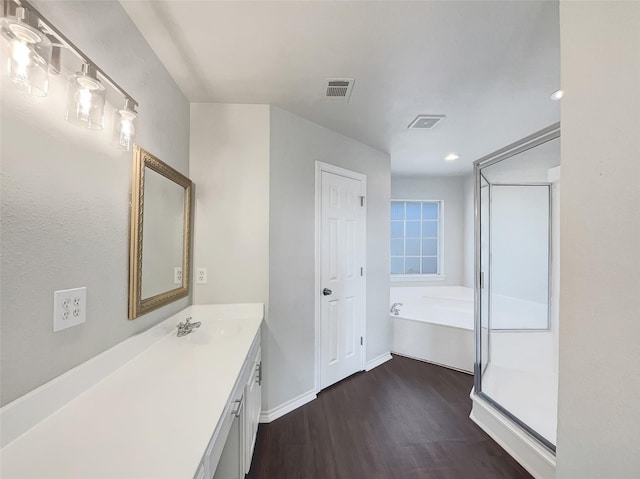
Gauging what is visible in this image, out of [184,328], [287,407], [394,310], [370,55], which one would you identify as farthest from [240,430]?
[394,310]

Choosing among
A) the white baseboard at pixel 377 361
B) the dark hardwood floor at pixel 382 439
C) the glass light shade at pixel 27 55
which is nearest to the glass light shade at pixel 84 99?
the glass light shade at pixel 27 55

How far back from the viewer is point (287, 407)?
→ 2029mm

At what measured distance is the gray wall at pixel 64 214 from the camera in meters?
0.69

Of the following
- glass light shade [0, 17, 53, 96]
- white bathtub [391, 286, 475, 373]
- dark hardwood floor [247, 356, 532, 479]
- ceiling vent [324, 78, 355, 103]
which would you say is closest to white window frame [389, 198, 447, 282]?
white bathtub [391, 286, 475, 373]

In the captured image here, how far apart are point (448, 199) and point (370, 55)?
11.0 feet

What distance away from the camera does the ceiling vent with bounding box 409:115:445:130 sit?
7.11 ft

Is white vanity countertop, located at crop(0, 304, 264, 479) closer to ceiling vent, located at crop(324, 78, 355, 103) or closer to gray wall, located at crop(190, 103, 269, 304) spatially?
gray wall, located at crop(190, 103, 269, 304)

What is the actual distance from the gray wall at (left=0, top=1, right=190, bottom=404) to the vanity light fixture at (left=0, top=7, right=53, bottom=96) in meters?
0.04

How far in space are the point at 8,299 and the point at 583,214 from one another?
5.34 ft

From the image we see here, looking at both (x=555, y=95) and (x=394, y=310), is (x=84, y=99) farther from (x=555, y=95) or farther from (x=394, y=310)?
(x=394, y=310)

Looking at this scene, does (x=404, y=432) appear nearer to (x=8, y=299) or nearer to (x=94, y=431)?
(x=94, y=431)

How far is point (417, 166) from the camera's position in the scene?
3674 mm

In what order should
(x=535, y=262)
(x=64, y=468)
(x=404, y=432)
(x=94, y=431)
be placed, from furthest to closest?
(x=535, y=262) → (x=404, y=432) → (x=94, y=431) → (x=64, y=468)

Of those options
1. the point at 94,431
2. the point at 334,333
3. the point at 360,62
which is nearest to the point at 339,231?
the point at 334,333
